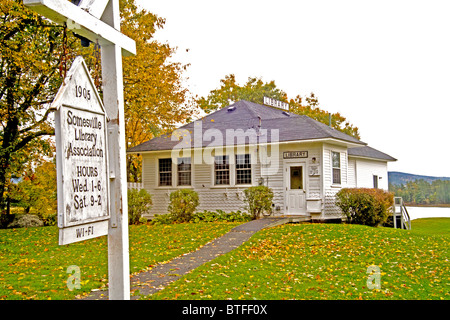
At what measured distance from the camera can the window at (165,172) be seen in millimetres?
23219

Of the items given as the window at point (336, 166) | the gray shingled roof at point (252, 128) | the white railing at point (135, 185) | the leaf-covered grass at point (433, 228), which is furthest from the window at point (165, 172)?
the leaf-covered grass at point (433, 228)

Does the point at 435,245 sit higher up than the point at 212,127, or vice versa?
the point at 212,127

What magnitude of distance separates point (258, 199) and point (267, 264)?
8858 millimetres

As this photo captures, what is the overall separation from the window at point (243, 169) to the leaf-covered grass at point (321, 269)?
5.92 meters

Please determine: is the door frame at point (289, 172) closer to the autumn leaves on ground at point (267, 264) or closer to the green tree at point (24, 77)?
the autumn leaves on ground at point (267, 264)

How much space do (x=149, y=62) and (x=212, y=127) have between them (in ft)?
18.2

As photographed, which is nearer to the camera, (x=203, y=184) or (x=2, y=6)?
(x=2, y=6)

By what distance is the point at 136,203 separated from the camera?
2109cm

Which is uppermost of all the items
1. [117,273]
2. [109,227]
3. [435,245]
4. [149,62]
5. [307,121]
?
[149,62]

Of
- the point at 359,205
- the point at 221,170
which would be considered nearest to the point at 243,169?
the point at 221,170

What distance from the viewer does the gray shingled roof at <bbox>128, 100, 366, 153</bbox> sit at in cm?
2055
